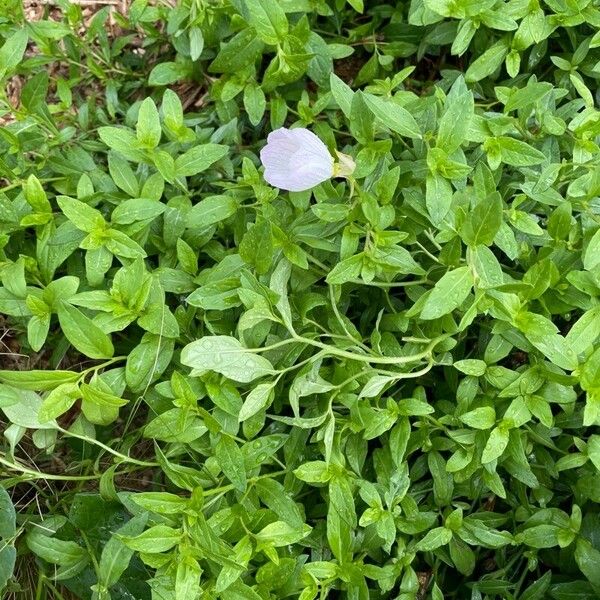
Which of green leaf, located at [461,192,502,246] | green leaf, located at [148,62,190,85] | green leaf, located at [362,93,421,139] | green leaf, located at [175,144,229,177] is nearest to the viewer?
green leaf, located at [461,192,502,246]

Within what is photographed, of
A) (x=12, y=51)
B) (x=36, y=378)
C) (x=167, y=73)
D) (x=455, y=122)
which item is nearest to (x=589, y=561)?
(x=455, y=122)

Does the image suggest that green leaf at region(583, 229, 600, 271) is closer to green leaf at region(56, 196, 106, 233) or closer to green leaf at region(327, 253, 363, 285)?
green leaf at region(327, 253, 363, 285)

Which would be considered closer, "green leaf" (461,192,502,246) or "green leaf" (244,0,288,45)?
"green leaf" (461,192,502,246)

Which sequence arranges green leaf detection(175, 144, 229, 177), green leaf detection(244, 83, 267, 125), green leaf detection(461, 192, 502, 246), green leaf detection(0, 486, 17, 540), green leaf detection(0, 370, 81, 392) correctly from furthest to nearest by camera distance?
green leaf detection(244, 83, 267, 125) < green leaf detection(175, 144, 229, 177) < green leaf detection(0, 486, 17, 540) < green leaf detection(0, 370, 81, 392) < green leaf detection(461, 192, 502, 246)

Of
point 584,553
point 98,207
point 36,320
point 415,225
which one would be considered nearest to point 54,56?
point 98,207

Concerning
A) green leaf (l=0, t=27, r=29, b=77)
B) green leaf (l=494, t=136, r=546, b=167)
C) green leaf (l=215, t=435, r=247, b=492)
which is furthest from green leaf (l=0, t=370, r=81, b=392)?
green leaf (l=494, t=136, r=546, b=167)

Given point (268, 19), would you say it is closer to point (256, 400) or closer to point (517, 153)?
point (517, 153)
